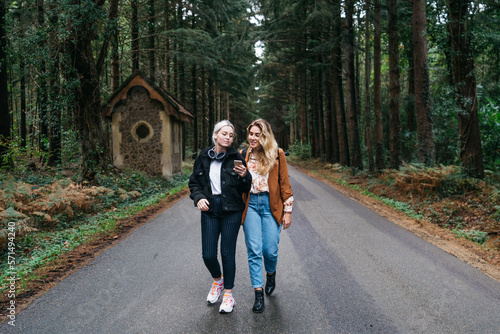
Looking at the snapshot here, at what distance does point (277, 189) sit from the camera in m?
3.63

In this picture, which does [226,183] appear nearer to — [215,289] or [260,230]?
[260,230]

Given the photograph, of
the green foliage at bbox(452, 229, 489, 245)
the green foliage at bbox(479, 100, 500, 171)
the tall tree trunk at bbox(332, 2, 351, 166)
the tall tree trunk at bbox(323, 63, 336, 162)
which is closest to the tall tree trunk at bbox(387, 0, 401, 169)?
the green foliage at bbox(479, 100, 500, 171)

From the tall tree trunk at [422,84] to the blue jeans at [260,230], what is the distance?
33.2 ft

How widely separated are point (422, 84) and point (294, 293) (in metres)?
10.3

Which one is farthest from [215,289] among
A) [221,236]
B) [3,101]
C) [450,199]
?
[3,101]

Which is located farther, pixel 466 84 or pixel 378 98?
pixel 378 98

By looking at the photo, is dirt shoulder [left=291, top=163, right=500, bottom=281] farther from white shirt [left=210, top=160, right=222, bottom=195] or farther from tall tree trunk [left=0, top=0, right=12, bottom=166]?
tall tree trunk [left=0, top=0, right=12, bottom=166]

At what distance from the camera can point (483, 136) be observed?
40.7ft

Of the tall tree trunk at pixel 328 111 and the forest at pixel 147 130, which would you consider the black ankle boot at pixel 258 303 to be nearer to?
the forest at pixel 147 130

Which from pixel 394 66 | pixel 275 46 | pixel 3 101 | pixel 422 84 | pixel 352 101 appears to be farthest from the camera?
pixel 275 46

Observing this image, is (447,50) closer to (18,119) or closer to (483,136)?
(483,136)

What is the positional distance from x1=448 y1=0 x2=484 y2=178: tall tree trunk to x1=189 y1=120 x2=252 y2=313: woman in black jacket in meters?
8.32

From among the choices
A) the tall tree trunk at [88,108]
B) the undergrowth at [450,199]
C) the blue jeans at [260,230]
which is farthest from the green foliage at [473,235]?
the tall tree trunk at [88,108]

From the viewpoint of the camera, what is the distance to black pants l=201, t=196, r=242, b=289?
11.0 ft
